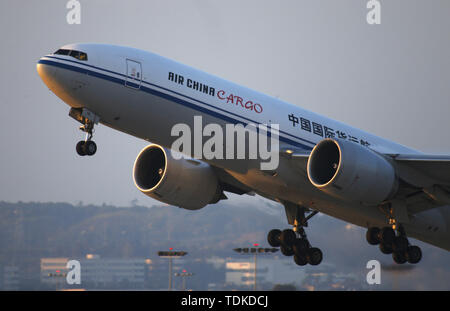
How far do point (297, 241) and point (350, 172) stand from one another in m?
6.62

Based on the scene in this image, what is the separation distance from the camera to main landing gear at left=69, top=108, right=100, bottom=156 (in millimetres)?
20672

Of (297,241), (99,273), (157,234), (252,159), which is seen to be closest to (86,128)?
(252,159)

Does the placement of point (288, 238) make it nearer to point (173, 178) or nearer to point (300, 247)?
point (300, 247)

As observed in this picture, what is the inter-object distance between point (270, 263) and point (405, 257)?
120 ft

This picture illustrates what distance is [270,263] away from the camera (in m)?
60.6

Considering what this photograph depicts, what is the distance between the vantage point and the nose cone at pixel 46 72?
20.0 m

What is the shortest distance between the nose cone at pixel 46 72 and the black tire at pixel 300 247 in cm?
1187

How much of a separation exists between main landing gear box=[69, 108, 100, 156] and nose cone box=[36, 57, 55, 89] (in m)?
1.15

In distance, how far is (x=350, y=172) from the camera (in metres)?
21.3

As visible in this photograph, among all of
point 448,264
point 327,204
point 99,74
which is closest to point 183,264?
point 448,264

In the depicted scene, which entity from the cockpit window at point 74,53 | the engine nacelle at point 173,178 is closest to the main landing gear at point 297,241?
the engine nacelle at point 173,178

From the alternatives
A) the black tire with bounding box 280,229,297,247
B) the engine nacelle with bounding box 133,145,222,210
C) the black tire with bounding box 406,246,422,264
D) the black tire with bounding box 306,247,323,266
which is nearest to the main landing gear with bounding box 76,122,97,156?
the engine nacelle with bounding box 133,145,222,210

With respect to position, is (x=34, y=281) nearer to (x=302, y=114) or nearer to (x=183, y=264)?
(x=183, y=264)

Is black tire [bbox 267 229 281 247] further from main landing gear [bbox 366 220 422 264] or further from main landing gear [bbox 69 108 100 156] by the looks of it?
main landing gear [bbox 69 108 100 156]
